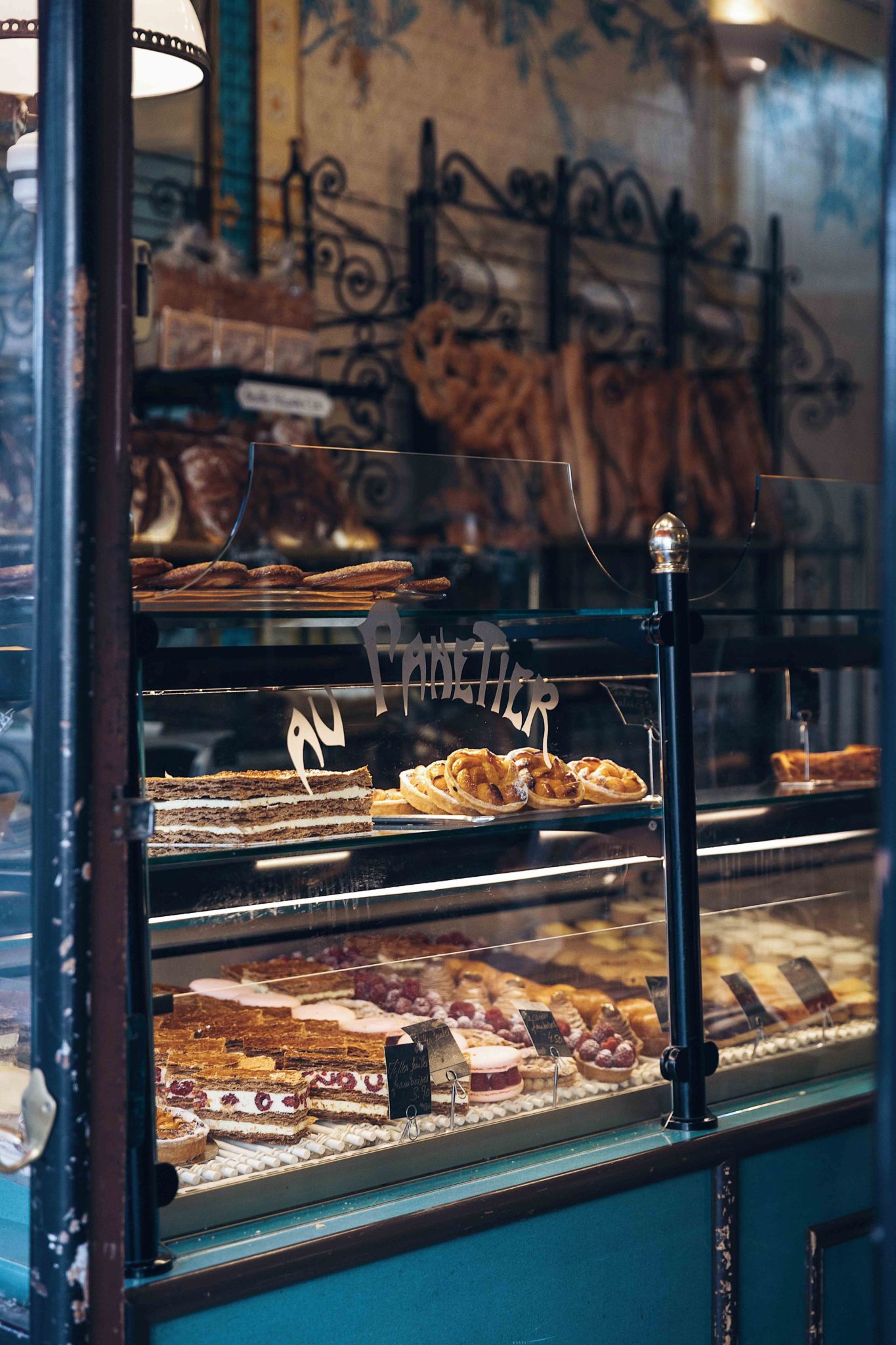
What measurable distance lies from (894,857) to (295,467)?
198 cm

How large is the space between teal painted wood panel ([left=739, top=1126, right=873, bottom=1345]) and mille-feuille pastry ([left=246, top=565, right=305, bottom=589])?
1031 mm

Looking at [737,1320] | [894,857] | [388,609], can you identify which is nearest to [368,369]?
[388,609]

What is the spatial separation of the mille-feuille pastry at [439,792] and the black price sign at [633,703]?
320 mm

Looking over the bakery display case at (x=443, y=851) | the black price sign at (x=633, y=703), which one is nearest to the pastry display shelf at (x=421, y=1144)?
the bakery display case at (x=443, y=851)

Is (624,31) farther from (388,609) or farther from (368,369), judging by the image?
(388,609)

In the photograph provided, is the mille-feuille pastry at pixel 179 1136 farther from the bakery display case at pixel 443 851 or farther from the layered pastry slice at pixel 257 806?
the layered pastry slice at pixel 257 806

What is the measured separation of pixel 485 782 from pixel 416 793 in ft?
0.36

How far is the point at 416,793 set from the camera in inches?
77.2

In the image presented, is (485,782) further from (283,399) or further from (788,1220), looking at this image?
(283,399)

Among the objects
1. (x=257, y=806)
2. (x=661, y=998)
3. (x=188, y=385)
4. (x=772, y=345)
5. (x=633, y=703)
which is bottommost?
(x=661, y=998)

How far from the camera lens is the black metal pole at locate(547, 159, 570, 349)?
465cm

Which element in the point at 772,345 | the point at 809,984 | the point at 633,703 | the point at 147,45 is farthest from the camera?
the point at 772,345

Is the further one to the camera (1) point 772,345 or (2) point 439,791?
(1) point 772,345

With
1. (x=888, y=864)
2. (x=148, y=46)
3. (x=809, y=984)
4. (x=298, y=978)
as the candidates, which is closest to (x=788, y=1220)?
(x=809, y=984)
